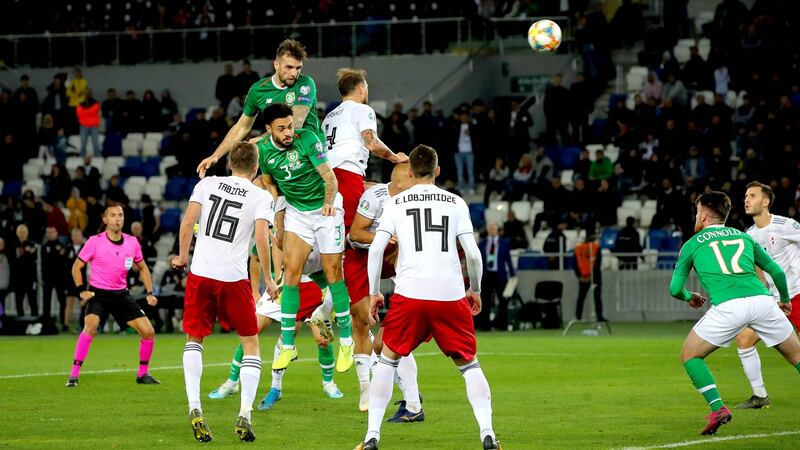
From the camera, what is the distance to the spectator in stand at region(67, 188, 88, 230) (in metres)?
32.6

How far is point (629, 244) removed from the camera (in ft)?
93.7

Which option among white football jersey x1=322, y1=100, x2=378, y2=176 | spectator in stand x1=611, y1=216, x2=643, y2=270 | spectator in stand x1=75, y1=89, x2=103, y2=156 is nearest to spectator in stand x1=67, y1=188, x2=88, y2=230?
spectator in stand x1=75, y1=89, x2=103, y2=156

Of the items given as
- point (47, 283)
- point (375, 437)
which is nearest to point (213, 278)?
point (375, 437)

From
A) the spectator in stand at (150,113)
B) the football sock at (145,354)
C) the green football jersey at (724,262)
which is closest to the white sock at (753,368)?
the green football jersey at (724,262)

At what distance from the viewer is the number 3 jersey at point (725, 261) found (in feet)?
38.8

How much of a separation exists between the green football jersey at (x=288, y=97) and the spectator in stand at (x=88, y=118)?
2371 centimetres

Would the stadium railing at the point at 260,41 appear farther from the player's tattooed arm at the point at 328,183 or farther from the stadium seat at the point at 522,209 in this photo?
the player's tattooed arm at the point at 328,183

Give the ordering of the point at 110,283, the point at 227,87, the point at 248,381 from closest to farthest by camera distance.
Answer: the point at 248,381
the point at 110,283
the point at 227,87

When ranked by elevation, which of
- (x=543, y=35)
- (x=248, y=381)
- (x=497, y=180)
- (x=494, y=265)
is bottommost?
(x=494, y=265)

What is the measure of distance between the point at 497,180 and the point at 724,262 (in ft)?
67.6

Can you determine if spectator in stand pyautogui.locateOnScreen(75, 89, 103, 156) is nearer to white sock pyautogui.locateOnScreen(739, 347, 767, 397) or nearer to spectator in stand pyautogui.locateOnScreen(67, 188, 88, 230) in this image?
spectator in stand pyautogui.locateOnScreen(67, 188, 88, 230)

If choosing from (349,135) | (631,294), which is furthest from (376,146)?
(631,294)

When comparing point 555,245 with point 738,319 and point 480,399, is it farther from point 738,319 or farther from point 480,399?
point 480,399

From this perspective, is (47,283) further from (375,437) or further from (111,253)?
(375,437)
